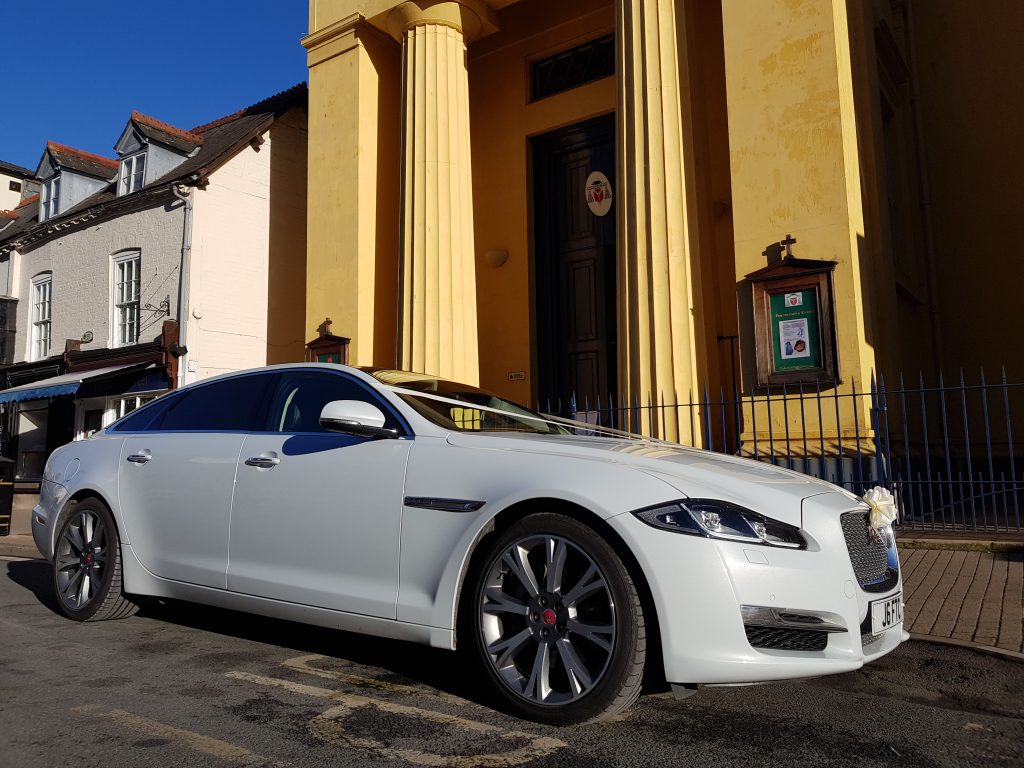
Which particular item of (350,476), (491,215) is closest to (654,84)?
(491,215)

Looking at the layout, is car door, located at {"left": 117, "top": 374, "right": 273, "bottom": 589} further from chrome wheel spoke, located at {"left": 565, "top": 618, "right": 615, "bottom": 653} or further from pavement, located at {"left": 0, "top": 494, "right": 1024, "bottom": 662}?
pavement, located at {"left": 0, "top": 494, "right": 1024, "bottom": 662}

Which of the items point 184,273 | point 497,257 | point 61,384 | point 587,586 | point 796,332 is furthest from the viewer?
point 61,384

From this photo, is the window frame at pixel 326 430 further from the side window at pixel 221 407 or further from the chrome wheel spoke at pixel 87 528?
the chrome wheel spoke at pixel 87 528

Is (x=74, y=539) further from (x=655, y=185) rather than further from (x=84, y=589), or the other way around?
(x=655, y=185)

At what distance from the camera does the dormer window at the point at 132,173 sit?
17000 millimetres

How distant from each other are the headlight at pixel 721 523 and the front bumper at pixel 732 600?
0.09ft

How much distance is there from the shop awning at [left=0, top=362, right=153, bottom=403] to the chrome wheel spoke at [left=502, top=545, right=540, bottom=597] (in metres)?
13.7

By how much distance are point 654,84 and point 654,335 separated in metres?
2.93

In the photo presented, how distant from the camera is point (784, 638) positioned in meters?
2.74

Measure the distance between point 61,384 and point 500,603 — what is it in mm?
15145

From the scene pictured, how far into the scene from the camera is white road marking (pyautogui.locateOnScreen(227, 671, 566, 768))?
2.60 m

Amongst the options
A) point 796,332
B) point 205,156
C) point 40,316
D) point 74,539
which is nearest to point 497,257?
point 796,332

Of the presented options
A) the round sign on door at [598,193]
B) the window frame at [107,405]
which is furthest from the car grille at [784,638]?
the window frame at [107,405]

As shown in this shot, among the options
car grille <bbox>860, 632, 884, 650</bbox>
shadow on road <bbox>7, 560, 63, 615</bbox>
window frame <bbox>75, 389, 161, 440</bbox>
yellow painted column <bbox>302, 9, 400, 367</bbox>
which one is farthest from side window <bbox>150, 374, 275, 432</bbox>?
window frame <bbox>75, 389, 161, 440</bbox>
